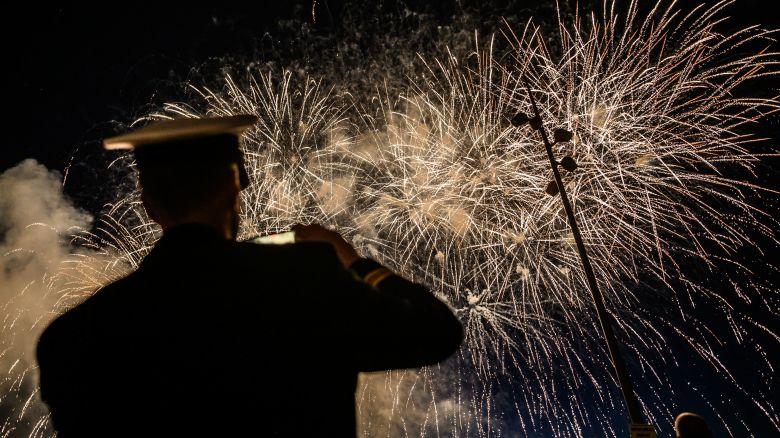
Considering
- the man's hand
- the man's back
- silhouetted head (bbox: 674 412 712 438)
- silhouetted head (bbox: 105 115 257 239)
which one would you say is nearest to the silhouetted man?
the man's back

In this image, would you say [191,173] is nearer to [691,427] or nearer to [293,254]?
[293,254]

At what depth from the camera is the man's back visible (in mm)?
1219

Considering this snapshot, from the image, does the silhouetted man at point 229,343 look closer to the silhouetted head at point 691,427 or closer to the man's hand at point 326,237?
the man's hand at point 326,237

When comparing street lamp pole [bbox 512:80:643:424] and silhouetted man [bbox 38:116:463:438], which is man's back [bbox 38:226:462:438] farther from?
street lamp pole [bbox 512:80:643:424]

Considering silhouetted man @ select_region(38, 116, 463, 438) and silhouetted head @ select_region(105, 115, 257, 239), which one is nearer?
silhouetted man @ select_region(38, 116, 463, 438)

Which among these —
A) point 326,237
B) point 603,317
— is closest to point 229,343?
point 326,237

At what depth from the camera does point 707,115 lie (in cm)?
997

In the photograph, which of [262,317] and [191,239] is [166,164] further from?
[262,317]

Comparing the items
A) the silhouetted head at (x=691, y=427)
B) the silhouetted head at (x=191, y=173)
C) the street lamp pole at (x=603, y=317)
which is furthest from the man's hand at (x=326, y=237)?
the street lamp pole at (x=603, y=317)

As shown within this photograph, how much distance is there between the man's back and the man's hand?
35 centimetres

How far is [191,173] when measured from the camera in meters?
1.56

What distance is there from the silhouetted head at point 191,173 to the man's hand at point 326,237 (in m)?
0.25

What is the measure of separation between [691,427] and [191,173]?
6.99m

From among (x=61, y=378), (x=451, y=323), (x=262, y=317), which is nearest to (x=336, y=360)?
(x=262, y=317)
